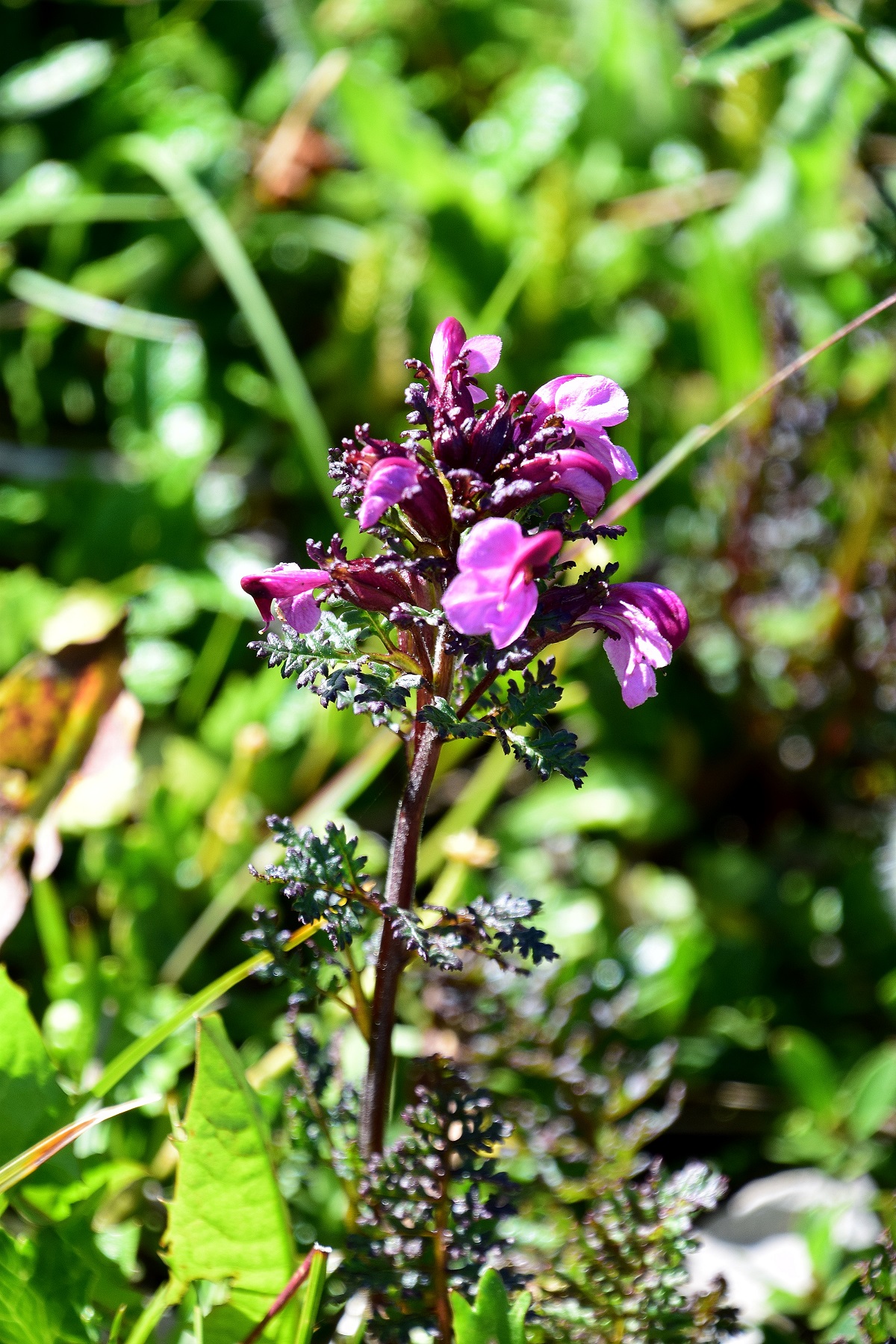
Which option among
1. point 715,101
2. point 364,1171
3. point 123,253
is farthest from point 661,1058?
point 715,101

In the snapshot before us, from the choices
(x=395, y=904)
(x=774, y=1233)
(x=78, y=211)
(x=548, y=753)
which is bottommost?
(x=774, y=1233)

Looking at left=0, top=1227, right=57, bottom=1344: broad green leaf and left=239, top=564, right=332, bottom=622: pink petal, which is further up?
left=239, top=564, right=332, bottom=622: pink petal

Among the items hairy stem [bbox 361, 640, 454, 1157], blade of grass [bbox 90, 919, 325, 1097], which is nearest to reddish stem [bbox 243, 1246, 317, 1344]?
hairy stem [bbox 361, 640, 454, 1157]

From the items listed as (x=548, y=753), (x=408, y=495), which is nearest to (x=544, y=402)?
(x=408, y=495)

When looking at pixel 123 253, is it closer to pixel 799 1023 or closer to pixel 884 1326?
pixel 799 1023

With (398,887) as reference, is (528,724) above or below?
above

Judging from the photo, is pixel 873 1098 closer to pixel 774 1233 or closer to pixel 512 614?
pixel 774 1233

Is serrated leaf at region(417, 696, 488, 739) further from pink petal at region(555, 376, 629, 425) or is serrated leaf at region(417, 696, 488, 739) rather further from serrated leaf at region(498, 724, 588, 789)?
pink petal at region(555, 376, 629, 425)
